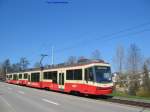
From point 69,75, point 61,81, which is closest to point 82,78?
point 69,75

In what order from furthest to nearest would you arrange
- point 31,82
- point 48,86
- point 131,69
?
point 131,69
point 31,82
point 48,86

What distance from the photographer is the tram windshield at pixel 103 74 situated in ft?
92.5

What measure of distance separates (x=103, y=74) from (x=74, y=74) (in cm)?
417

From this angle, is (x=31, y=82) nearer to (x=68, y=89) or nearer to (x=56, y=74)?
(x=56, y=74)

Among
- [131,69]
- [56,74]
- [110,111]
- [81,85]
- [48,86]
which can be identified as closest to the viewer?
[110,111]

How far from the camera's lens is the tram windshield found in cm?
2820

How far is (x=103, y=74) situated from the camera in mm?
28734

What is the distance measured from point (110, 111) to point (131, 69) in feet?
220

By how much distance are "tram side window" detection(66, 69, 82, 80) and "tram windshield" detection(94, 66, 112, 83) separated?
238 cm

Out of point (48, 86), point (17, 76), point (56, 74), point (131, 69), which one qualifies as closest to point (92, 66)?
point (56, 74)

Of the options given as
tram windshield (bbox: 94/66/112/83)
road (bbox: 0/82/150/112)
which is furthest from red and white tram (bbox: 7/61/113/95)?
road (bbox: 0/82/150/112)

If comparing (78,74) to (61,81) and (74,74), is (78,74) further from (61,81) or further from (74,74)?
(61,81)

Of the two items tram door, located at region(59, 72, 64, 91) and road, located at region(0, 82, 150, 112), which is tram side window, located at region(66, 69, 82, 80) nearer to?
tram door, located at region(59, 72, 64, 91)

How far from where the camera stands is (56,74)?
3853cm
